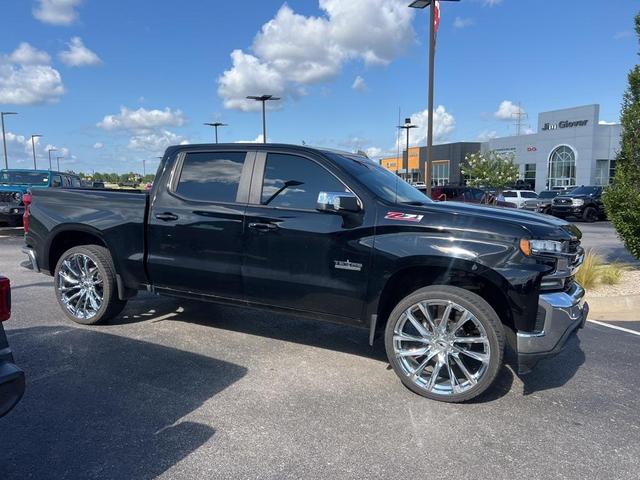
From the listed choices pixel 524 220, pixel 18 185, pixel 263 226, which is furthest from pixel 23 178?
pixel 524 220

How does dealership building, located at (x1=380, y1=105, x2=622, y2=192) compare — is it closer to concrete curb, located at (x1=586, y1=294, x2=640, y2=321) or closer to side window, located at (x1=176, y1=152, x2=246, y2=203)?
concrete curb, located at (x1=586, y1=294, x2=640, y2=321)

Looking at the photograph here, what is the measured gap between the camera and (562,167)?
5238cm

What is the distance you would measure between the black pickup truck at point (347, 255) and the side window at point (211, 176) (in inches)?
0.5

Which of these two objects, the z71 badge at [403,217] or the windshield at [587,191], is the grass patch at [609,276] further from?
the windshield at [587,191]

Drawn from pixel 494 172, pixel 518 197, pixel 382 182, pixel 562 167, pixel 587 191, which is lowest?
pixel 518 197

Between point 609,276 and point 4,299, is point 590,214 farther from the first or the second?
point 4,299

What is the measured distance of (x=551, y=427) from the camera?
3.42 meters

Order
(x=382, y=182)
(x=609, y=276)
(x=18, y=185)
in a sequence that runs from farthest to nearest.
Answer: (x=18, y=185) < (x=609, y=276) < (x=382, y=182)

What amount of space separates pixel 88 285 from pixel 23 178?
13231 millimetres

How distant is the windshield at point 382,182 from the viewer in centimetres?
426

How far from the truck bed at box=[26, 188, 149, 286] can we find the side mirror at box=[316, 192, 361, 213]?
1.98 metres

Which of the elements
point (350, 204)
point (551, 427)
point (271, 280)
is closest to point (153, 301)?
point (271, 280)

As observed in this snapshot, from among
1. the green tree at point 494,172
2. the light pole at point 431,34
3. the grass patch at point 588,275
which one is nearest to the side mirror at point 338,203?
the grass patch at point 588,275

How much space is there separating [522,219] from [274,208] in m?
2.00
